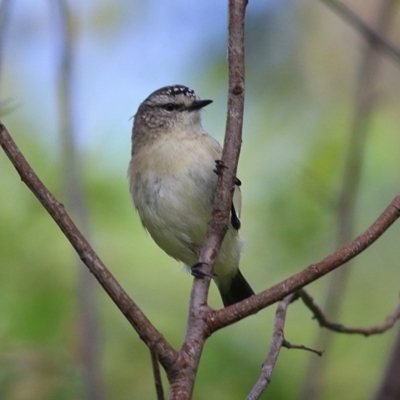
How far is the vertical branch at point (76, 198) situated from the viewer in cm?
349

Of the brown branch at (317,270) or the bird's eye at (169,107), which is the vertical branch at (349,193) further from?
the bird's eye at (169,107)

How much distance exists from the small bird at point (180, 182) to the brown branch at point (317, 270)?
6.13 ft

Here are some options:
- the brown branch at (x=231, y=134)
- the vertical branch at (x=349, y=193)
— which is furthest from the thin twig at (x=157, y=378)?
the vertical branch at (x=349, y=193)

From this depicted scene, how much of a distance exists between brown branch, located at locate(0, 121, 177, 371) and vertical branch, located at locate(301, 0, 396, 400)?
54.5 inches

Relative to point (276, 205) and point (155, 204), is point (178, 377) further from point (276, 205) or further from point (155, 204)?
point (276, 205)

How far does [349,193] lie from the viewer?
13.4 ft

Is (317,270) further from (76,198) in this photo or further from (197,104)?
(197,104)

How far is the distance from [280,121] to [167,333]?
246cm

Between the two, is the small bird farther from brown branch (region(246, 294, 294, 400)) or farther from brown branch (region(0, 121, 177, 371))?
brown branch (region(0, 121, 177, 371))

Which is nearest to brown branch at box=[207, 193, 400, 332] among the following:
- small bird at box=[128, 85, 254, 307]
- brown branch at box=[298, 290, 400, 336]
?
brown branch at box=[298, 290, 400, 336]

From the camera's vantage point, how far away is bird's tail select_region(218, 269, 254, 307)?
5.37 m

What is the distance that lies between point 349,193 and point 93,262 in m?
2.11

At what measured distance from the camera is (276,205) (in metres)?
6.02

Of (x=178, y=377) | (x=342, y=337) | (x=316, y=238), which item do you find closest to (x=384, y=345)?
(x=342, y=337)
